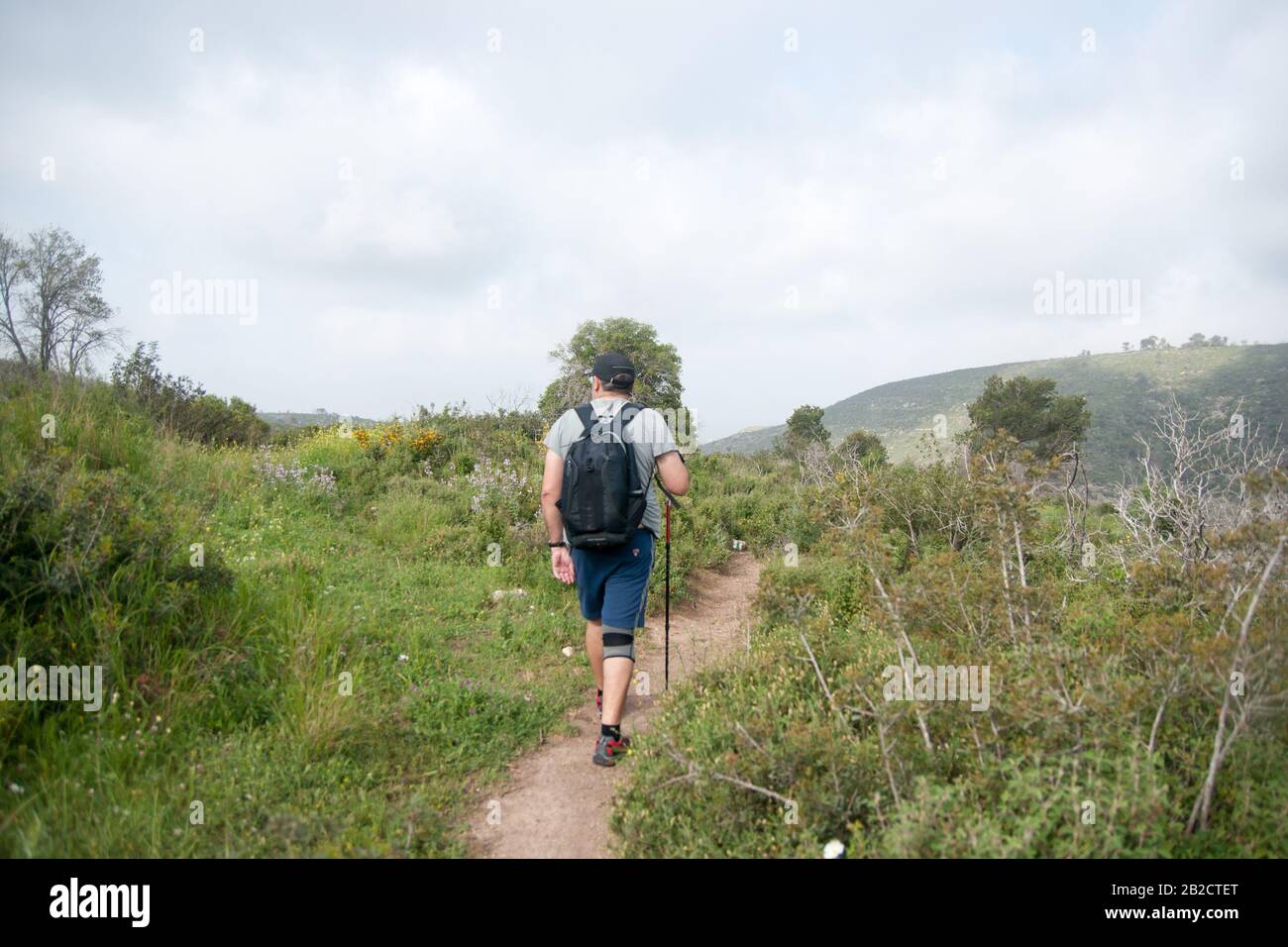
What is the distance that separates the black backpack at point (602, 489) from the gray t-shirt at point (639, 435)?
0.17ft

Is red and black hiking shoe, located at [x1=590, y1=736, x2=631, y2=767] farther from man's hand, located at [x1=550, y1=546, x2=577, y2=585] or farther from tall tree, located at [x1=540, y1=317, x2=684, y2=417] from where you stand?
tall tree, located at [x1=540, y1=317, x2=684, y2=417]

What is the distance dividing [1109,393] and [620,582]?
54821mm

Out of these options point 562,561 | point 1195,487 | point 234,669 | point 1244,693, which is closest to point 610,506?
point 562,561

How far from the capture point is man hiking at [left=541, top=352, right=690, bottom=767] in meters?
3.71

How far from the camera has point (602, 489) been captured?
369 cm

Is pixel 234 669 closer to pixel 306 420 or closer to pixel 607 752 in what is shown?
pixel 607 752

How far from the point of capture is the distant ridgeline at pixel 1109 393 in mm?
34031

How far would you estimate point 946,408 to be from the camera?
52469 mm

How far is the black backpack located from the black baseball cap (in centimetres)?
26

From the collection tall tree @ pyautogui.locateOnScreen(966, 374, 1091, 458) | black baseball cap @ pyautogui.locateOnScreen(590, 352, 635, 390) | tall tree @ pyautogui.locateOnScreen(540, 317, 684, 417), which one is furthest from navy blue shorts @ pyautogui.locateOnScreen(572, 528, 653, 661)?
tall tree @ pyautogui.locateOnScreen(966, 374, 1091, 458)

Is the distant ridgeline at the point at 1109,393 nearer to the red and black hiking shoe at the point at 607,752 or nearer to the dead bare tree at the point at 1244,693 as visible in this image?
the red and black hiking shoe at the point at 607,752
